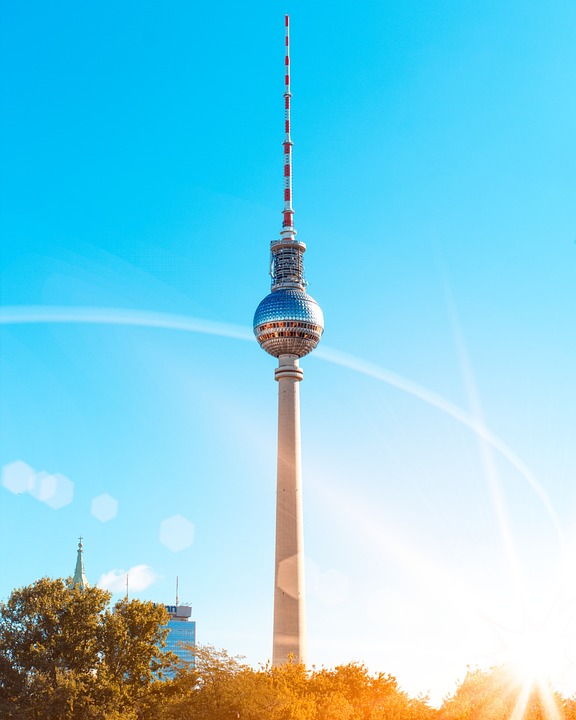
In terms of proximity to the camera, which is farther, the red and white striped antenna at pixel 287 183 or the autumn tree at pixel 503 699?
the red and white striped antenna at pixel 287 183

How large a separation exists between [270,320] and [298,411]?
1800 centimetres

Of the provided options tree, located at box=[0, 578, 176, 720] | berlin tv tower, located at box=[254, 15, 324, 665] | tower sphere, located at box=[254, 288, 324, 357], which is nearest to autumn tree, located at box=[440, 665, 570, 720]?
tree, located at box=[0, 578, 176, 720]

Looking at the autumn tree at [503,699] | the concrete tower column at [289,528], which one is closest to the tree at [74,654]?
the autumn tree at [503,699]

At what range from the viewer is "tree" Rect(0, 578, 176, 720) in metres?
83.1

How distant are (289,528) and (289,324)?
124 feet

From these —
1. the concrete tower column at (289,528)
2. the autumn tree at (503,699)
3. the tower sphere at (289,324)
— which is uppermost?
the tower sphere at (289,324)

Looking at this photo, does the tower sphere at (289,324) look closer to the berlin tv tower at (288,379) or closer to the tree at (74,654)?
the berlin tv tower at (288,379)

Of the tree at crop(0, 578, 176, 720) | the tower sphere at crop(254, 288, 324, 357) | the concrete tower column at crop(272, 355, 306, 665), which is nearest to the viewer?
the tree at crop(0, 578, 176, 720)

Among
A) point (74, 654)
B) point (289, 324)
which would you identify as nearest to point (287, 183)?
point (289, 324)

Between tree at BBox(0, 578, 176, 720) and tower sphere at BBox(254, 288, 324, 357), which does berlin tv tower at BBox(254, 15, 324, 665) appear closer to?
tower sphere at BBox(254, 288, 324, 357)

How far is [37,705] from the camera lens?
8344 centimetres

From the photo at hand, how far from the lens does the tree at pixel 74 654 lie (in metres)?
83.1

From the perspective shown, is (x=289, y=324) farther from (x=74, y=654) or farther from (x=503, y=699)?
(x=503, y=699)

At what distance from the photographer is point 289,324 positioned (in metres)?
175
